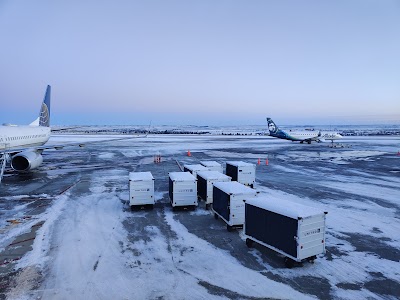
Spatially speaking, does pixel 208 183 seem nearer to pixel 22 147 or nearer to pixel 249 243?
pixel 249 243

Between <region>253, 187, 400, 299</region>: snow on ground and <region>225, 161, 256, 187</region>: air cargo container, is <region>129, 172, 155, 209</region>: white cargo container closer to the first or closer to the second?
<region>225, 161, 256, 187</region>: air cargo container

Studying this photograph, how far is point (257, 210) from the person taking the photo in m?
11.9

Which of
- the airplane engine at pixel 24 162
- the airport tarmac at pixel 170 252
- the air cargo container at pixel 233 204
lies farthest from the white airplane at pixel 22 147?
the air cargo container at pixel 233 204

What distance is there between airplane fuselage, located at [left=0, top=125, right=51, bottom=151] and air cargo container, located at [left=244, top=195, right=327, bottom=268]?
83.4 feet

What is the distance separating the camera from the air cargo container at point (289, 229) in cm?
1037

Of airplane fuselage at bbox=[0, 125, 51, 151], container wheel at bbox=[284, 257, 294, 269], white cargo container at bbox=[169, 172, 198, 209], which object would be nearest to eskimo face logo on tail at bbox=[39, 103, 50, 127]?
airplane fuselage at bbox=[0, 125, 51, 151]

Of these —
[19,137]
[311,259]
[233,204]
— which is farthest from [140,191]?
[19,137]

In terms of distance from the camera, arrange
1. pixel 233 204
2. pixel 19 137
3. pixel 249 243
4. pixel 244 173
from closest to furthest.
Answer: pixel 249 243
pixel 233 204
pixel 244 173
pixel 19 137

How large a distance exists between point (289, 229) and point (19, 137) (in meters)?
29.6

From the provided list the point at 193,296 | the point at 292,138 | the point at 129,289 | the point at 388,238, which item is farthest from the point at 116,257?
the point at 292,138

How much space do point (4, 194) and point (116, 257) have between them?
1421 cm

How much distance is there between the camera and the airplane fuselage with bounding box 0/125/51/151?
2798 centimetres

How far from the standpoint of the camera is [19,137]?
30719 millimetres

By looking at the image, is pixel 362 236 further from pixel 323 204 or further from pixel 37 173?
pixel 37 173
